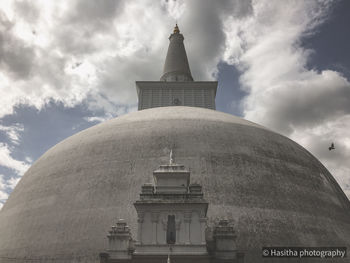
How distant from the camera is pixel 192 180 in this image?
1942cm

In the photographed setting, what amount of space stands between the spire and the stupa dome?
16002 mm

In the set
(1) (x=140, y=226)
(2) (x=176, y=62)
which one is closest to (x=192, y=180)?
(1) (x=140, y=226)

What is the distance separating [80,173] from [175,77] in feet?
73.0

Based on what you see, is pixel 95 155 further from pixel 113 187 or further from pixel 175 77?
pixel 175 77

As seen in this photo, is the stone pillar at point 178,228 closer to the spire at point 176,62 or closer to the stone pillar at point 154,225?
the stone pillar at point 154,225

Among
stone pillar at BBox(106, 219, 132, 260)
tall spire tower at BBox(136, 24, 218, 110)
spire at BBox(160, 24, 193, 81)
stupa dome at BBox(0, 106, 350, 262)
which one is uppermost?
spire at BBox(160, 24, 193, 81)

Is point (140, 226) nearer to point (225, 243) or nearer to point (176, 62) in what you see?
point (225, 243)

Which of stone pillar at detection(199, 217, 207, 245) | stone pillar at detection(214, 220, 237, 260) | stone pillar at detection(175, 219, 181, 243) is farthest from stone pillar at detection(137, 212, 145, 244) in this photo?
stone pillar at detection(214, 220, 237, 260)

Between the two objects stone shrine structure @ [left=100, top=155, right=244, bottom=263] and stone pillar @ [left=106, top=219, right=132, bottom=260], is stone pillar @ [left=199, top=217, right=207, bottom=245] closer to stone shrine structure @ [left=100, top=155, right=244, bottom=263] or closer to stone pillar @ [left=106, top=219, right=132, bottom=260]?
stone shrine structure @ [left=100, top=155, right=244, bottom=263]

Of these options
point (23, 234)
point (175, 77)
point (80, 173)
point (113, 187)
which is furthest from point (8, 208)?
point (175, 77)

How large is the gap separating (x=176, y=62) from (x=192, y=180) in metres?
25.0

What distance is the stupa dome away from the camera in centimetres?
1812

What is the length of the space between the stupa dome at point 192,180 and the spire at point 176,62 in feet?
52.5

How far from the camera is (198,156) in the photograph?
68.7 feet
